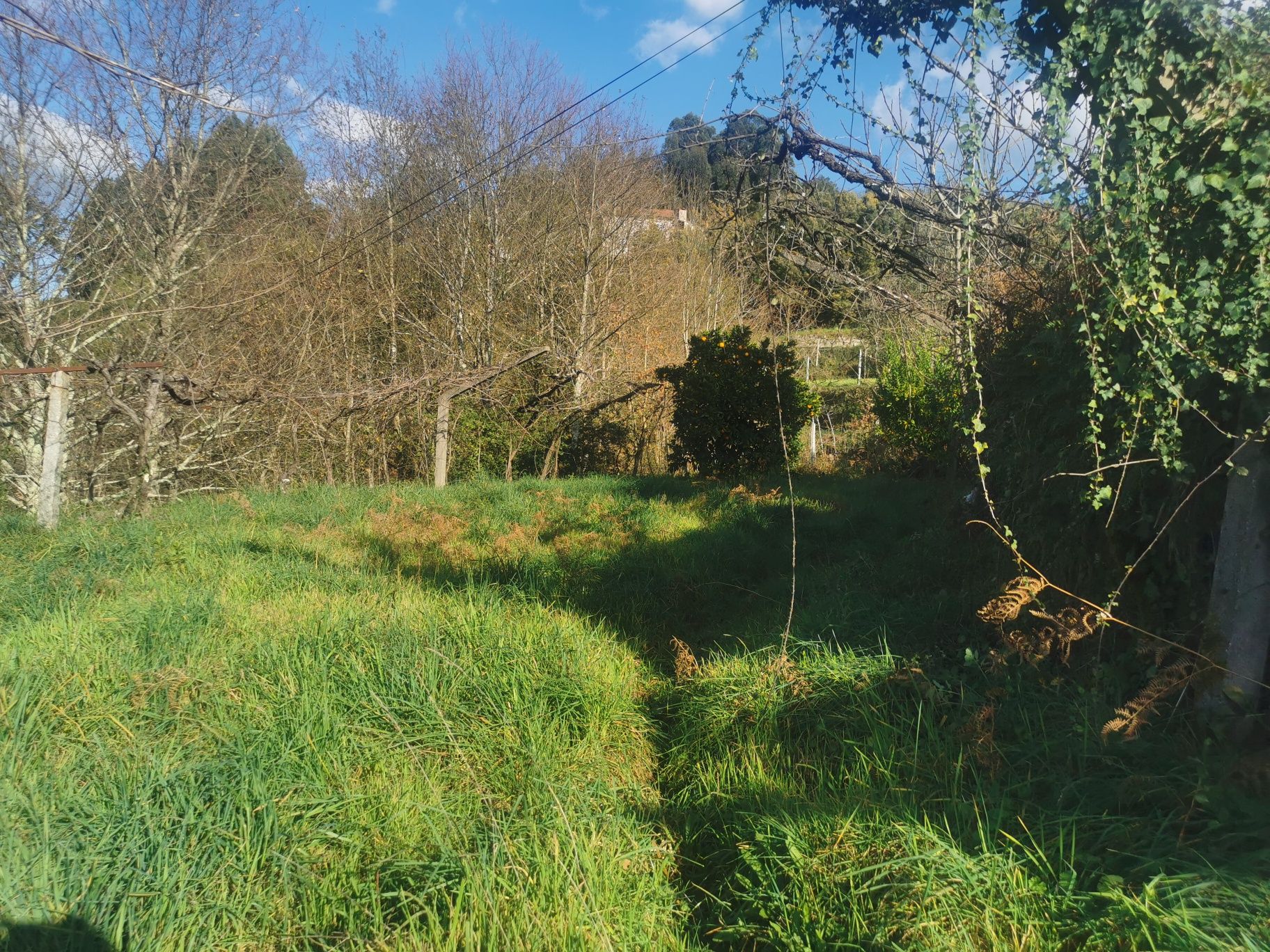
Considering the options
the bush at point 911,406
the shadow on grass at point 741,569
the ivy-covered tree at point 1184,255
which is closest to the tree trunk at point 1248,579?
the ivy-covered tree at point 1184,255

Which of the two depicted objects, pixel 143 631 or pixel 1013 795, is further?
pixel 143 631

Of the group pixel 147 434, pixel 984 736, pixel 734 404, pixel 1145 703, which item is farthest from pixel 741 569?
pixel 147 434

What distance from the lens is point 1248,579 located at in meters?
3.20

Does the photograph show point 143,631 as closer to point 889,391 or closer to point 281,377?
point 281,377

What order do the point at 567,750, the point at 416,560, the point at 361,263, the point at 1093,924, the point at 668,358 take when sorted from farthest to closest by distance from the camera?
the point at 668,358, the point at 361,263, the point at 416,560, the point at 567,750, the point at 1093,924

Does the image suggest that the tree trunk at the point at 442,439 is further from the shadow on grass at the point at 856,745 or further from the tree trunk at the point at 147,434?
the shadow on grass at the point at 856,745

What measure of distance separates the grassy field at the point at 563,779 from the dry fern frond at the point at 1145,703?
4.0 inches

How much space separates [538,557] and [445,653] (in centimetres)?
256

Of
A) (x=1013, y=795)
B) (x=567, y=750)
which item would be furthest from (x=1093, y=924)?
(x=567, y=750)

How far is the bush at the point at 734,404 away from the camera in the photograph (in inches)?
490

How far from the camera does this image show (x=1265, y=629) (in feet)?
10.5

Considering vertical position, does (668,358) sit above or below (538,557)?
above

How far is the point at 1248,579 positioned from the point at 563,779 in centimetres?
295

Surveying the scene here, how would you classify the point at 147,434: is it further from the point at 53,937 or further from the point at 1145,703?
the point at 1145,703
